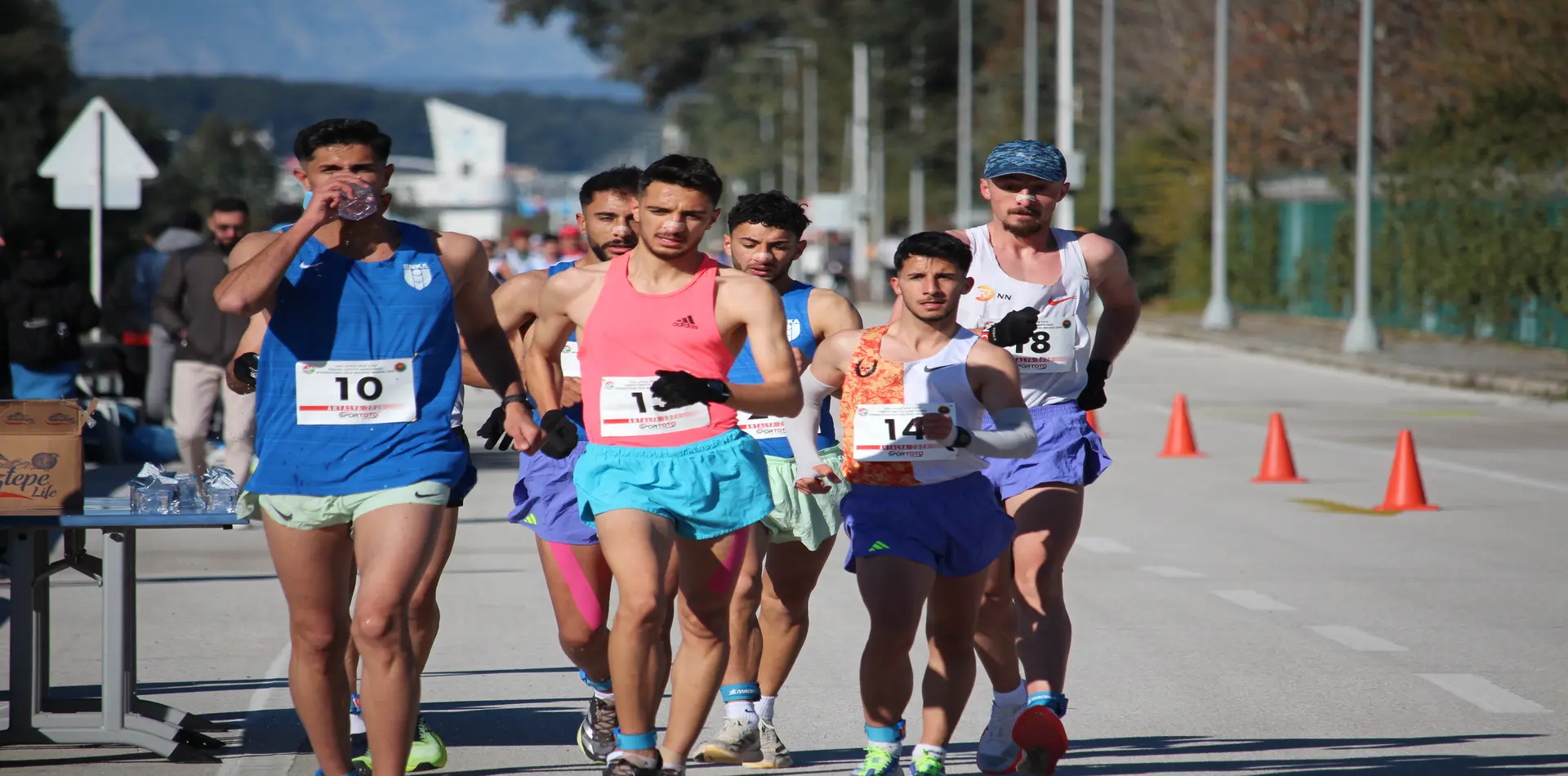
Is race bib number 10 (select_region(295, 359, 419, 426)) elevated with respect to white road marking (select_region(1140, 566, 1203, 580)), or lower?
elevated

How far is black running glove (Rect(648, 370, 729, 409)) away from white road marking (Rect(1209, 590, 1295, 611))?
490 cm

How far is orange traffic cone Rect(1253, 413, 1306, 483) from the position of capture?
15391mm

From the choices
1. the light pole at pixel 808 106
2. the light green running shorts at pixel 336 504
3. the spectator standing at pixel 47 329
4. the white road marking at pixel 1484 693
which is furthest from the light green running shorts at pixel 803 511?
the light pole at pixel 808 106

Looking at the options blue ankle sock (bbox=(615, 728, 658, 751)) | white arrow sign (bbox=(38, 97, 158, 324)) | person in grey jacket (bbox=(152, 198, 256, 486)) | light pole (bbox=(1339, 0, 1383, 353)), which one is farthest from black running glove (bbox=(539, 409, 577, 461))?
light pole (bbox=(1339, 0, 1383, 353))

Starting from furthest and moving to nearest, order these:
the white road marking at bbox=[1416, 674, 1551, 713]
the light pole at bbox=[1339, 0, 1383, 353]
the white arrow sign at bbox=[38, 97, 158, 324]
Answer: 1. the light pole at bbox=[1339, 0, 1383, 353]
2. the white arrow sign at bbox=[38, 97, 158, 324]
3. the white road marking at bbox=[1416, 674, 1551, 713]

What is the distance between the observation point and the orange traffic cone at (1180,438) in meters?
17.3

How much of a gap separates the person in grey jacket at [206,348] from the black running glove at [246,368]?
6278 millimetres

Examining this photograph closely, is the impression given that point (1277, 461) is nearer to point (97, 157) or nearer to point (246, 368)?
point (97, 157)

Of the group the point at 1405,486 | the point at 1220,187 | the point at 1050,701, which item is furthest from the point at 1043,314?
the point at 1220,187

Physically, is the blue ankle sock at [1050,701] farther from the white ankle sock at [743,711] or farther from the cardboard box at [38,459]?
the cardboard box at [38,459]

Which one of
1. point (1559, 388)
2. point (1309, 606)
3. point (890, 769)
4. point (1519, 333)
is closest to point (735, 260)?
point (890, 769)

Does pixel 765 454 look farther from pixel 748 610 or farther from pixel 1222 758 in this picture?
pixel 1222 758

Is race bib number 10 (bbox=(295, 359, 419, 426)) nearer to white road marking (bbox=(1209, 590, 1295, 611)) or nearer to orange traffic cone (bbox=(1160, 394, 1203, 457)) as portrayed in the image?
white road marking (bbox=(1209, 590, 1295, 611))

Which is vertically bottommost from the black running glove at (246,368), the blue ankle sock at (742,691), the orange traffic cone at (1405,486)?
the blue ankle sock at (742,691)
